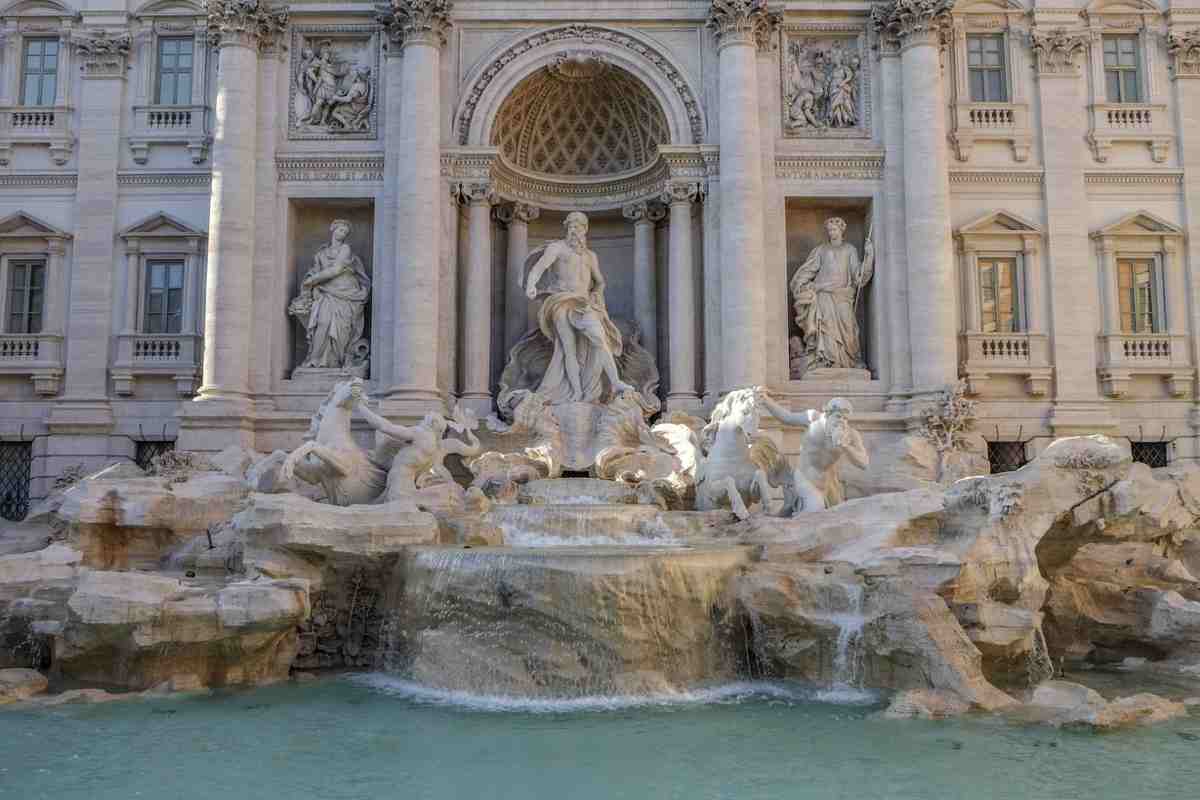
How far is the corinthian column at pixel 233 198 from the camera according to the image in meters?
18.1

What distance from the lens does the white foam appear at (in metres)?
9.66

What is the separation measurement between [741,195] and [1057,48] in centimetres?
737

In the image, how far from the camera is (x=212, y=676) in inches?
419

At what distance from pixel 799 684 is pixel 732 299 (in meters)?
8.86

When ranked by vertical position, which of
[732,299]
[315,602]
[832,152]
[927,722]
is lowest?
[927,722]

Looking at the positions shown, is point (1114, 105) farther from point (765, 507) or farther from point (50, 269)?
point (50, 269)

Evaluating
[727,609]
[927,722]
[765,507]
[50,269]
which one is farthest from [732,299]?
[50,269]

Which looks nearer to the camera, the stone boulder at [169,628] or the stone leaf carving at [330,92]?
the stone boulder at [169,628]

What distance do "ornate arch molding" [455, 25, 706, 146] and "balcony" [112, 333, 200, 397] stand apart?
6.65 meters

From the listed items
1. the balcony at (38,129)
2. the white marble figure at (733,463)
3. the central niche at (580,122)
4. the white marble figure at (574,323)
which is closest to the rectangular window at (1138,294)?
the central niche at (580,122)

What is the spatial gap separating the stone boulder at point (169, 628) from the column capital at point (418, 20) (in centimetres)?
1163

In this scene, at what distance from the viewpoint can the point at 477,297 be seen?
62.2 feet

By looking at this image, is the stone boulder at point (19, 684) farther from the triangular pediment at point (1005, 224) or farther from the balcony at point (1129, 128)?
the balcony at point (1129, 128)

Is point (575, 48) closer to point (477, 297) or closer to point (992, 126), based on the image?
point (477, 297)
